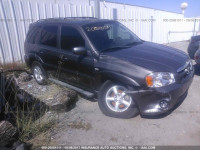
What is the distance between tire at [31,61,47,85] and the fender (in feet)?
7.22

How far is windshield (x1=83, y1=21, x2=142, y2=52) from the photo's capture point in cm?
397

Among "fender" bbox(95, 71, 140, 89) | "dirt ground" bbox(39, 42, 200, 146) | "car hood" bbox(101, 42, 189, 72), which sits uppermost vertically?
"car hood" bbox(101, 42, 189, 72)

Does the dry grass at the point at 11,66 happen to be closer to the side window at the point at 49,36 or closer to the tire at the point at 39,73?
the tire at the point at 39,73

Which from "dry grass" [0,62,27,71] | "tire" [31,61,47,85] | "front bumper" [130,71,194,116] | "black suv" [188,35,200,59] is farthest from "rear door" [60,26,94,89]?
"black suv" [188,35,200,59]

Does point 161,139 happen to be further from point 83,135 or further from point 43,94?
point 43,94

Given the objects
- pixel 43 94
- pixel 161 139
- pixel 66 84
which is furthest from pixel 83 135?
pixel 43 94

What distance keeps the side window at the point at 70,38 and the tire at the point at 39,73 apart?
53.3 inches

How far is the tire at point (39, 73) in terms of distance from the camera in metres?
5.41

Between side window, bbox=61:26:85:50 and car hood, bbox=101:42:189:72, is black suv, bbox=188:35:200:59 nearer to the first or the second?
car hood, bbox=101:42:189:72

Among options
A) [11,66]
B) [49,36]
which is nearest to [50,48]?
[49,36]

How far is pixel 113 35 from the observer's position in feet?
14.7

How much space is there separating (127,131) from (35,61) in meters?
3.62

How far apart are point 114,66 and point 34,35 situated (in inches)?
127

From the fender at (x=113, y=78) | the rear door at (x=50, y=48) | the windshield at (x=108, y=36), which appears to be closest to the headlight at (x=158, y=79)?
the fender at (x=113, y=78)
